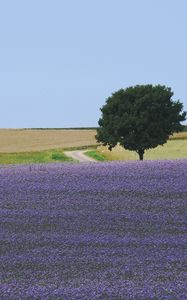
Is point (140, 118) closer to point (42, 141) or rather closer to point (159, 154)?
point (159, 154)

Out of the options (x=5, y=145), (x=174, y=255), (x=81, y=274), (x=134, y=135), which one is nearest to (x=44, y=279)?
(x=81, y=274)

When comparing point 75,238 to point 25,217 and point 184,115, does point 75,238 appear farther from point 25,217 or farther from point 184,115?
point 184,115

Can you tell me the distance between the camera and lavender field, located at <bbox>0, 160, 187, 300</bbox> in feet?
31.7

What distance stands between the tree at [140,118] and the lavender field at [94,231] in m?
29.1

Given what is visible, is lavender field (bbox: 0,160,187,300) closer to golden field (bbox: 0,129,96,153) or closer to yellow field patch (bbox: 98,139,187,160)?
yellow field patch (bbox: 98,139,187,160)

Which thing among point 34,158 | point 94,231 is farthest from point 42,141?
point 94,231

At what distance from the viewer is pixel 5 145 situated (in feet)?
227

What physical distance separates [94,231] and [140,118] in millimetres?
34750

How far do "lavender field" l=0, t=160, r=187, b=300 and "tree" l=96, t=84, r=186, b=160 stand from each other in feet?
95.5

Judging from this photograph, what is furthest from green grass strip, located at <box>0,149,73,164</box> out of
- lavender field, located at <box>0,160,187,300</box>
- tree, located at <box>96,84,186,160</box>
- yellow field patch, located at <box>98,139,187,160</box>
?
lavender field, located at <box>0,160,187,300</box>

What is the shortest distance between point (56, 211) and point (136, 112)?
33890 millimetres

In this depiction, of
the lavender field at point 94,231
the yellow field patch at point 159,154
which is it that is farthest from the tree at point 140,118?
the lavender field at point 94,231

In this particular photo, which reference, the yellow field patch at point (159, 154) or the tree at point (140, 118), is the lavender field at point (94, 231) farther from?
the yellow field patch at point (159, 154)

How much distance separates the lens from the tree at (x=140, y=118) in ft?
153
